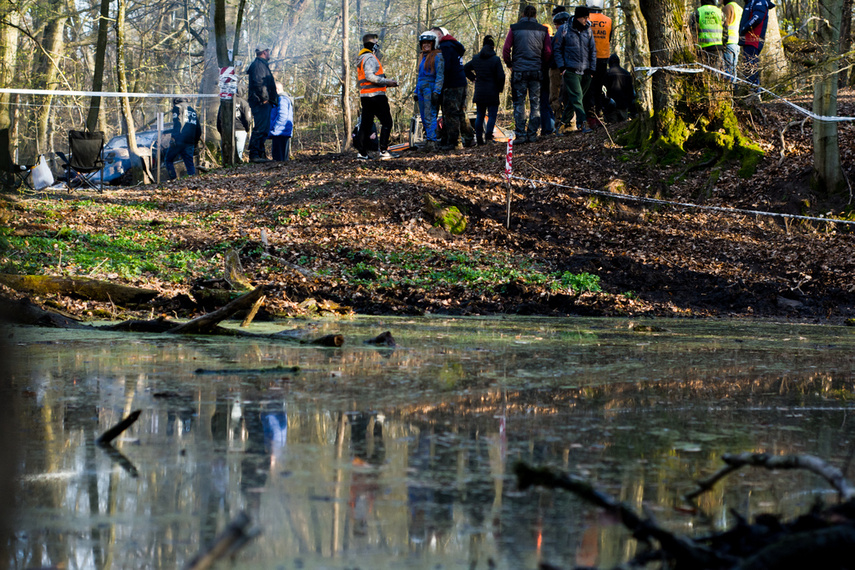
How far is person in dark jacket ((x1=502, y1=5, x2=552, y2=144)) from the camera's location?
15.7m

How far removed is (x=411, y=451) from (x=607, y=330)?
A: 4859 millimetres

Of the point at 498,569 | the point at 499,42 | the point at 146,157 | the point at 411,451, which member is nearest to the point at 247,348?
the point at 411,451

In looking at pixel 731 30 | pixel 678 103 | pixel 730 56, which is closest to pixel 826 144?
pixel 678 103

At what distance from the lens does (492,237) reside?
1199 cm

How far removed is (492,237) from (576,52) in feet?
18.1

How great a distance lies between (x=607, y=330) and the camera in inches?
301

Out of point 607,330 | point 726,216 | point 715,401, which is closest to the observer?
point 715,401

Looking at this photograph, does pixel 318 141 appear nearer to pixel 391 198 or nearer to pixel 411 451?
pixel 391 198

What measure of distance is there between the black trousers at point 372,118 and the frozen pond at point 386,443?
35.8 ft

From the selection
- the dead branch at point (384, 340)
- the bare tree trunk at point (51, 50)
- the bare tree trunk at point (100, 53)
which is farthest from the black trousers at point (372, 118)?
the dead branch at point (384, 340)

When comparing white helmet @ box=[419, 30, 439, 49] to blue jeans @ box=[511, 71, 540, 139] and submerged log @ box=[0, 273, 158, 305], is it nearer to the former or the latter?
blue jeans @ box=[511, 71, 540, 139]

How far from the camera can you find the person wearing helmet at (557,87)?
16312 millimetres

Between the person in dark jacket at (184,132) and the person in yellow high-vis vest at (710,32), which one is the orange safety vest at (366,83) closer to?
the person in dark jacket at (184,132)

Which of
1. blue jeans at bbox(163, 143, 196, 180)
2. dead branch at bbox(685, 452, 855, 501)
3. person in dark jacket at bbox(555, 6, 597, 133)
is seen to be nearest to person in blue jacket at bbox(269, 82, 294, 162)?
blue jeans at bbox(163, 143, 196, 180)
